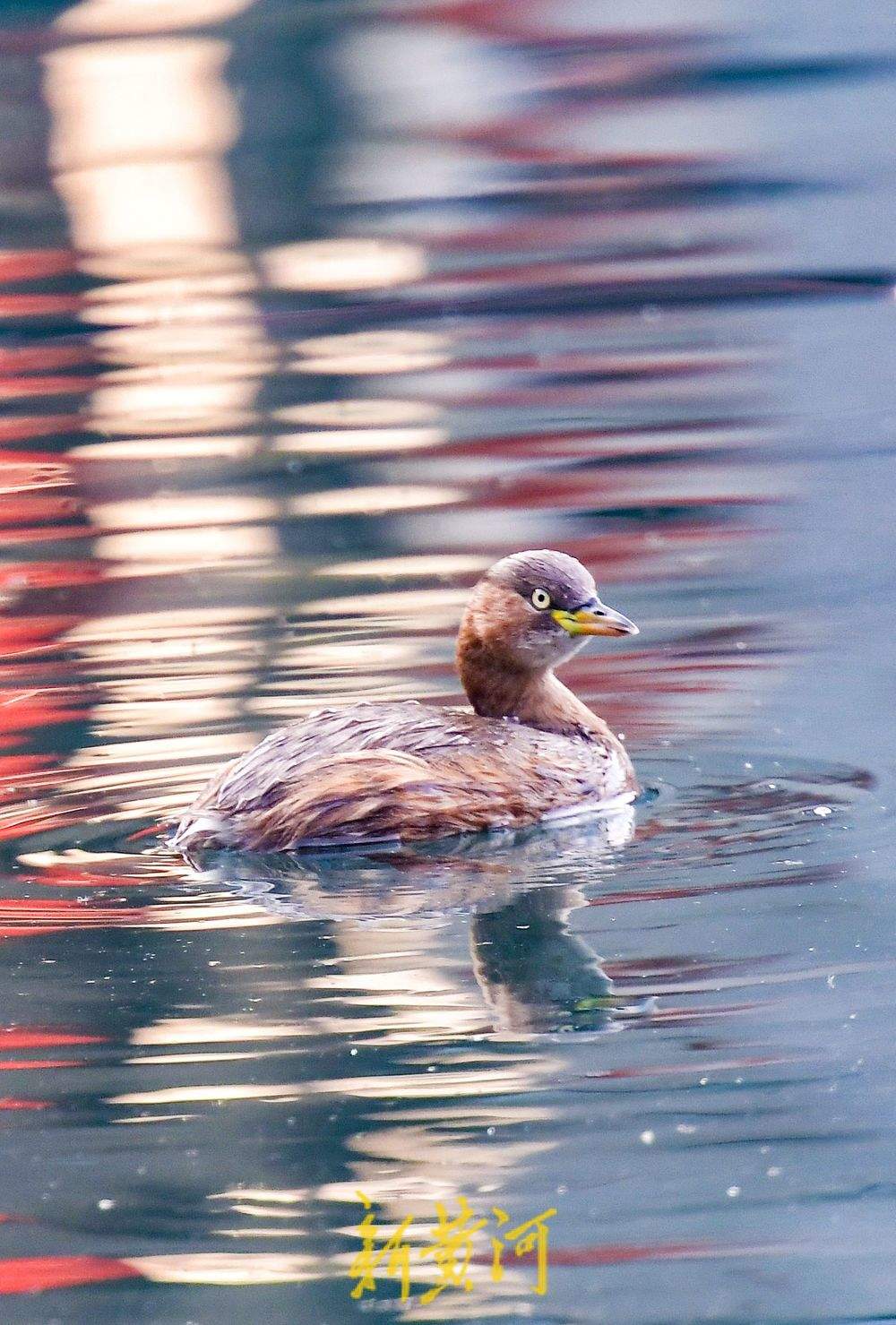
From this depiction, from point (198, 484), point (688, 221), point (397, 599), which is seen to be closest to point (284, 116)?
point (688, 221)

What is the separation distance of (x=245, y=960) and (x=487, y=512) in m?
4.67

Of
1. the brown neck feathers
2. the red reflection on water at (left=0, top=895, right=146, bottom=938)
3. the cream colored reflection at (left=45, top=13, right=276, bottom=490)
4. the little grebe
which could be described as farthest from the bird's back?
the cream colored reflection at (left=45, top=13, right=276, bottom=490)

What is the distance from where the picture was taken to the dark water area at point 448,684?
4.43 m

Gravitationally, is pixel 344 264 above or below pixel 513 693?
below

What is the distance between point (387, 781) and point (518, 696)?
0.79m

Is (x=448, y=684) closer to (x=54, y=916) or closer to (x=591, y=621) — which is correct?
(x=591, y=621)

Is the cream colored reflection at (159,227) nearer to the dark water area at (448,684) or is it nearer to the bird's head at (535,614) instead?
the dark water area at (448,684)

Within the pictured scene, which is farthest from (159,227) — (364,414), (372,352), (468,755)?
(468,755)

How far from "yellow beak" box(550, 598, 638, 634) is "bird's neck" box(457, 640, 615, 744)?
22 centimetres

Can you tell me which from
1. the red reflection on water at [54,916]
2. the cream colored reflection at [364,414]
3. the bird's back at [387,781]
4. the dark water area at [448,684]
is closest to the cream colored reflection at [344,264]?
the dark water area at [448,684]

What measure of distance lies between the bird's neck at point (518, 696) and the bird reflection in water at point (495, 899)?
41cm

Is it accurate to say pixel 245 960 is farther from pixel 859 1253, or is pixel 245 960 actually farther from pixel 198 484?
pixel 198 484

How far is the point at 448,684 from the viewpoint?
25.8 feet

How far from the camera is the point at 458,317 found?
1458cm
